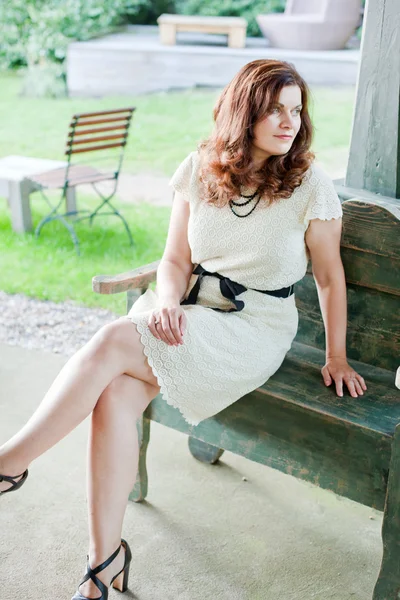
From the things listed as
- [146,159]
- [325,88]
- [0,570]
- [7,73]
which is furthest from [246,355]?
[7,73]

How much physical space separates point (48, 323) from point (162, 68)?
617 centimetres

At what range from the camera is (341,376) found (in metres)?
2.37

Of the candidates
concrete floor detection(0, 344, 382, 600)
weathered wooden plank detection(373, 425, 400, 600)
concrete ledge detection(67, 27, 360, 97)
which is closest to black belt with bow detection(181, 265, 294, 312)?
weathered wooden plank detection(373, 425, 400, 600)

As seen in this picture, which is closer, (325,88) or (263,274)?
(263,274)

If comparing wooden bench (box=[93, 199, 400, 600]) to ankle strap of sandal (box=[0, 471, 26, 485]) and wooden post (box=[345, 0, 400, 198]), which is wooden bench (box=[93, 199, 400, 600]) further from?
ankle strap of sandal (box=[0, 471, 26, 485])

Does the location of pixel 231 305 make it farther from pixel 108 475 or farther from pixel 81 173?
pixel 81 173

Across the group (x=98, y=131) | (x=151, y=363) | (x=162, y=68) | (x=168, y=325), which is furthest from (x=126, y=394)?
(x=162, y=68)

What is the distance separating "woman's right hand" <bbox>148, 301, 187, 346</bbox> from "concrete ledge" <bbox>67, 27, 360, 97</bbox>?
7831 millimetres

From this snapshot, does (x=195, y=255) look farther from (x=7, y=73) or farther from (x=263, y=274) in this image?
(x=7, y=73)

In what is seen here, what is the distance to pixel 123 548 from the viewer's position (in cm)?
229

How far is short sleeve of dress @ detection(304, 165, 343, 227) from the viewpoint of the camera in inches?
93.0

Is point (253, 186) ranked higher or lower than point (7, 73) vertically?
higher

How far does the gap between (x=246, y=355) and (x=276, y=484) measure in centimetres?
76

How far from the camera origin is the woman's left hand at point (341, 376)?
235cm
